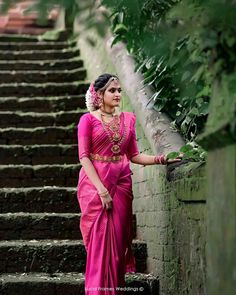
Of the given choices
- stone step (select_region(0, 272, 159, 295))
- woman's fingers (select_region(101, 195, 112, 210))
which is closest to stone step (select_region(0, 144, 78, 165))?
stone step (select_region(0, 272, 159, 295))

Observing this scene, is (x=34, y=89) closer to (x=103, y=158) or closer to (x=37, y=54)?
(x=37, y=54)

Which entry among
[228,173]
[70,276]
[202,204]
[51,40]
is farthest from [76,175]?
[51,40]

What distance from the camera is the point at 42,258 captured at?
4633mm

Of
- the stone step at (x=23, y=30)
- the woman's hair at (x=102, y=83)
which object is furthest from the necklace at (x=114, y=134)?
the stone step at (x=23, y=30)

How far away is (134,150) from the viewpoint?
421 centimetres

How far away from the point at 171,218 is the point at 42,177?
210cm

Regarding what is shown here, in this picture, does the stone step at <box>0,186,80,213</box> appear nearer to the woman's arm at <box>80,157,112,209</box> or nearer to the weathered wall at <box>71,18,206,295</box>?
the weathered wall at <box>71,18,206,295</box>

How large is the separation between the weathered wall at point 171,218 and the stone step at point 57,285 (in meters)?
0.12

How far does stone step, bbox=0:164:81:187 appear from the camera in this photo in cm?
580

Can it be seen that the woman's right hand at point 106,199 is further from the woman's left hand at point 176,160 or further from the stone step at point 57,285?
the stone step at point 57,285

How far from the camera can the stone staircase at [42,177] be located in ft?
14.9

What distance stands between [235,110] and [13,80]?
639 cm

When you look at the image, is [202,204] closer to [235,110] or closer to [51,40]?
[235,110]

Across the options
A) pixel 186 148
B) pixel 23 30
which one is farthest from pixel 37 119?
pixel 23 30
